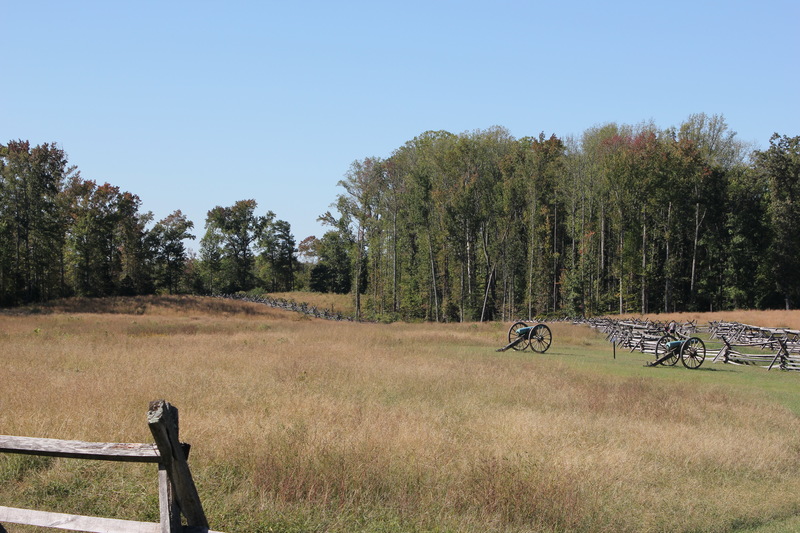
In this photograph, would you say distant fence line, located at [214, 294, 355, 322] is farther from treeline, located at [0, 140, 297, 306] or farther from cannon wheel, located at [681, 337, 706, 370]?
cannon wheel, located at [681, 337, 706, 370]

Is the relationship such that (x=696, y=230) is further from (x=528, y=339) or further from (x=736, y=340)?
(x=528, y=339)

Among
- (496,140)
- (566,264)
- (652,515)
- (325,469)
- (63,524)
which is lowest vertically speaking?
(652,515)

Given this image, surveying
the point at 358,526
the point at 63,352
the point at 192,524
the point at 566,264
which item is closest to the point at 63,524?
the point at 192,524

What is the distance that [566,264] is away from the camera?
58812mm

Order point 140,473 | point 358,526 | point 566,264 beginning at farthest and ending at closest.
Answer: point 566,264 < point 140,473 < point 358,526

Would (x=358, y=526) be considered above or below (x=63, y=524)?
below

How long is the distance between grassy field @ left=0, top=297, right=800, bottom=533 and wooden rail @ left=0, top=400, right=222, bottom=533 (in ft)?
5.69

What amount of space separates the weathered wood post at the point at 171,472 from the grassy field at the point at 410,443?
1726 mm

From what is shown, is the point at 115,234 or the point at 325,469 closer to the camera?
the point at 325,469

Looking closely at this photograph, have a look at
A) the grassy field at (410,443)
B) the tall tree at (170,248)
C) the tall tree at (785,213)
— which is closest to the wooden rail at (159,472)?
the grassy field at (410,443)

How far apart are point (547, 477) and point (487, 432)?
2488 millimetres

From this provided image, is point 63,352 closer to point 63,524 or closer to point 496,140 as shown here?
point 63,524

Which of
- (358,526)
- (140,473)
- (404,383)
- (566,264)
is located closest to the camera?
(358,526)

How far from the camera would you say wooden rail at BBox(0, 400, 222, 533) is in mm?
4293
